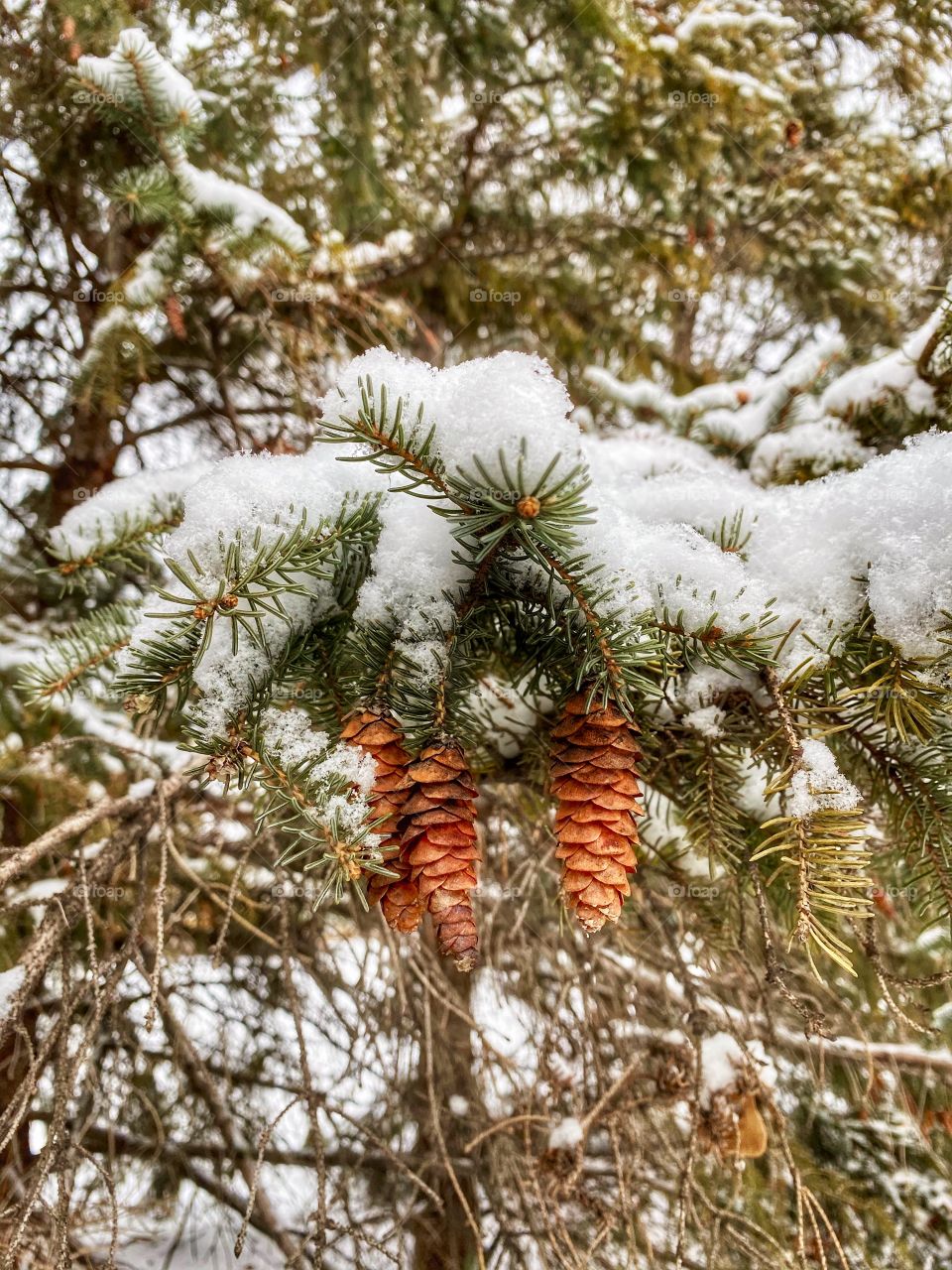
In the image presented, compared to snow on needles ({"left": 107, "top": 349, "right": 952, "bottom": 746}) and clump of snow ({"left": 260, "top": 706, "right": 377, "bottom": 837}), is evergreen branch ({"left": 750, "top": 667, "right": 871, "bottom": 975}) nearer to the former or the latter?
snow on needles ({"left": 107, "top": 349, "right": 952, "bottom": 746})

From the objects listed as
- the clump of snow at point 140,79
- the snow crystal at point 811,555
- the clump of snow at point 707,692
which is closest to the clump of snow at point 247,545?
the snow crystal at point 811,555

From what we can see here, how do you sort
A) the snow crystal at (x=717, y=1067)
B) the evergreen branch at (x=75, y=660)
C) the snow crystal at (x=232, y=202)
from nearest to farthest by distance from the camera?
1. the evergreen branch at (x=75, y=660)
2. the snow crystal at (x=717, y=1067)
3. the snow crystal at (x=232, y=202)

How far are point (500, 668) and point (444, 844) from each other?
0.35 meters

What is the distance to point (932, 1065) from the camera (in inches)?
75.0

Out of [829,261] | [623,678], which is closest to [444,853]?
[623,678]

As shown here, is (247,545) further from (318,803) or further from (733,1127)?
(733,1127)

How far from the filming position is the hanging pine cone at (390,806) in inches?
31.7

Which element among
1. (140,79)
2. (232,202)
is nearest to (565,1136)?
(232,202)

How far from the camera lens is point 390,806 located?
82 centimetres

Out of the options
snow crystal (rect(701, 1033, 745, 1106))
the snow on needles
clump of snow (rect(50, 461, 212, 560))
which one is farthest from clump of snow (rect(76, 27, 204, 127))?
snow crystal (rect(701, 1033, 745, 1106))

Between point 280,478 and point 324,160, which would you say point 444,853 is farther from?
point 324,160

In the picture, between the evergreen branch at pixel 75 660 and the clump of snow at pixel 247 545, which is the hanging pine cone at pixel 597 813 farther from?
the evergreen branch at pixel 75 660

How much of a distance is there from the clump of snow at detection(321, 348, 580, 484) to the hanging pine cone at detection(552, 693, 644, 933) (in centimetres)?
28

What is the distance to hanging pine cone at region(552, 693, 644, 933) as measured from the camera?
804 millimetres
